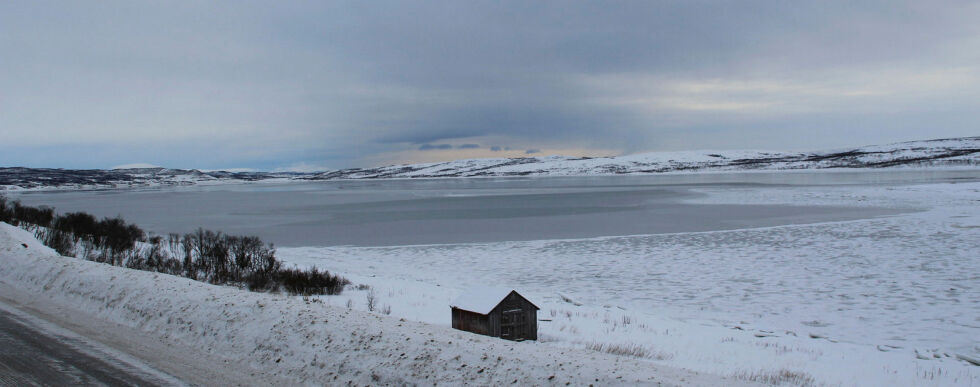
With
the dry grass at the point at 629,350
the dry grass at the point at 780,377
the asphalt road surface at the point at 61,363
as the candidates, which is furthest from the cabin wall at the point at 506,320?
the asphalt road surface at the point at 61,363

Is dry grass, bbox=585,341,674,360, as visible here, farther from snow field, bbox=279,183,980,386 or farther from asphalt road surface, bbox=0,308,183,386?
asphalt road surface, bbox=0,308,183,386

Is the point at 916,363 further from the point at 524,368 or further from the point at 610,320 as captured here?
the point at 524,368

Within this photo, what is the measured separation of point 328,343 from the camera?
5.91 metres

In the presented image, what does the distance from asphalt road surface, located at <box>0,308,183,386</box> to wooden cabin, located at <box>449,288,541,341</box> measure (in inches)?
139

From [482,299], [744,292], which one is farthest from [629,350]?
[744,292]

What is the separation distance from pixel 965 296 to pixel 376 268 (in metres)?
13.2

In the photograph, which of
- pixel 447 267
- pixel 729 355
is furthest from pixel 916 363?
pixel 447 267

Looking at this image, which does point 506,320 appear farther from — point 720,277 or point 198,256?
point 198,256

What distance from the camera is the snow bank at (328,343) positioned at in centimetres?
506

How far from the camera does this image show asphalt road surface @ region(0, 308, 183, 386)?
5059 mm

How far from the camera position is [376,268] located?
52.2 ft

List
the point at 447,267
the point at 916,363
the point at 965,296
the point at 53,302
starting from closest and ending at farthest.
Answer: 1. the point at 916,363
2. the point at 53,302
3. the point at 965,296
4. the point at 447,267

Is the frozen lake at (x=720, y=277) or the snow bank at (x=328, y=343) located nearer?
the snow bank at (x=328, y=343)

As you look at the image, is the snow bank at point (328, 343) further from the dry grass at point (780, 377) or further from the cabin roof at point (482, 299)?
the dry grass at point (780, 377)
